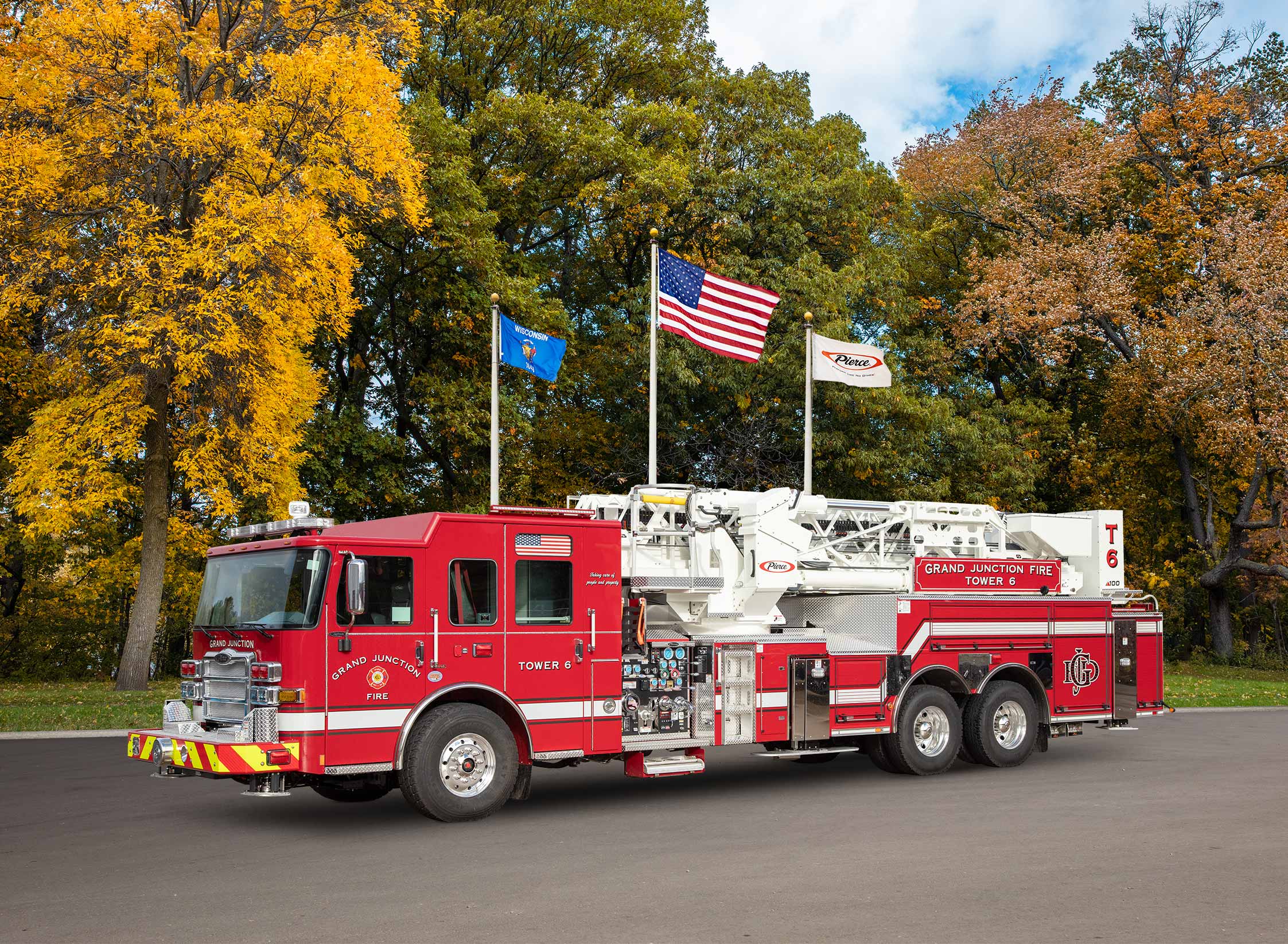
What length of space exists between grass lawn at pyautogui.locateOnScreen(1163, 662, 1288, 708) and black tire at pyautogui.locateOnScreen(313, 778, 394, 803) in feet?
47.0

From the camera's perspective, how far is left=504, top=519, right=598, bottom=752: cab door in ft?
35.8

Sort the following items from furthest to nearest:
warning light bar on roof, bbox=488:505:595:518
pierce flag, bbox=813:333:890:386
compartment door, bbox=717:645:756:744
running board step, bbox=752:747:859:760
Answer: pierce flag, bbox=813:333:890:386 < running board step, bbox=752:747:859:760 < compartment door, bbox=717:645:756:744 < warning light bar on roof, bbox=488:505:595:518

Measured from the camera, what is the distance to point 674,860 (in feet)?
29.4

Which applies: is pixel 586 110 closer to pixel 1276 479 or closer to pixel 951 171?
pixel 951 171

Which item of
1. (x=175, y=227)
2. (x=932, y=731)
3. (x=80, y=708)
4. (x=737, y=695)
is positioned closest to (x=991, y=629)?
(x=932, y=731)

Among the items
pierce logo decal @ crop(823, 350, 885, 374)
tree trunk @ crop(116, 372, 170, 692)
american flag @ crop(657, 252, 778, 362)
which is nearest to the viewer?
american flag @ crop(657, 252, 778, 362)

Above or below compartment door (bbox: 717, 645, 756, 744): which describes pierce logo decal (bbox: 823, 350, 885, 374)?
above

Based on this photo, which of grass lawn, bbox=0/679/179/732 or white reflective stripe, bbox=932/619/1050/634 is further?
grass lawn, bbox=0/679/179/732

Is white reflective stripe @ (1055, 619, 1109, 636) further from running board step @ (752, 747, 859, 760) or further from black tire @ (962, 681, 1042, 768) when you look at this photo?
running board step @ (752, 747, 859, 760)

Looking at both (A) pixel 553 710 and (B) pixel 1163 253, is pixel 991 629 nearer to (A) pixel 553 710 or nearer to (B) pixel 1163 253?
(A) pixel 553 710

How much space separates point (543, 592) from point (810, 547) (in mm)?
3803

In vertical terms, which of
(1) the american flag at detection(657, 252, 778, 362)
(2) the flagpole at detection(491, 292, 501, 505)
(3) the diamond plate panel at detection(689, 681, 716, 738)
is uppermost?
(1) the american flag at detection(657, 252, 778, 362)

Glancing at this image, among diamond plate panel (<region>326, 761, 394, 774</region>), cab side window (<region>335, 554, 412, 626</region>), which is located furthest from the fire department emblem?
diamond plate panel (<region>326, 761, 394, 774</region>)

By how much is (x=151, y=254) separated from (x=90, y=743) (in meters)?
9.48
